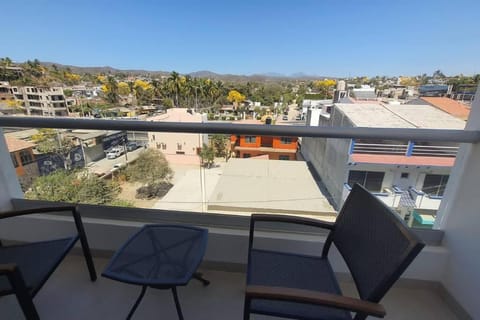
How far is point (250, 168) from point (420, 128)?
1.17 m

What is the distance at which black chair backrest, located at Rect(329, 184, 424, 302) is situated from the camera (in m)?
0.78

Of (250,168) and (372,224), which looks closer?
(372,224)

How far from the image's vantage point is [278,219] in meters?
1.29

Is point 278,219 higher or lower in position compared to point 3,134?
lower

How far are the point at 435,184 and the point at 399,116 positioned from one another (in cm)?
58

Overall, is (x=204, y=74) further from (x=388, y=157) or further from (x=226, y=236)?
(x=388, y=157)

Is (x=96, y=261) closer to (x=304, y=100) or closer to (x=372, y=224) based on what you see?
(x=372, y=224)

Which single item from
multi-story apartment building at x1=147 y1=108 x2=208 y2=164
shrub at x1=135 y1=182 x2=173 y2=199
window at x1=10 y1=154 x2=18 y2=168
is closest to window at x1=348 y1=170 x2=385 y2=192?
multi-story apartment building at x1=147 y1=108 x2=208 y2=164

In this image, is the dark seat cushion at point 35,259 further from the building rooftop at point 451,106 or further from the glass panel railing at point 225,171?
the building rooftop at point 451,106

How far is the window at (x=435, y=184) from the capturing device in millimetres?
1476

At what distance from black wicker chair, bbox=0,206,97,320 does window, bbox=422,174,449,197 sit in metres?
2.44

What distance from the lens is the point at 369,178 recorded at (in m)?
1.47

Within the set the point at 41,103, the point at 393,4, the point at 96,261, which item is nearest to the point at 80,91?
the point at 41,103

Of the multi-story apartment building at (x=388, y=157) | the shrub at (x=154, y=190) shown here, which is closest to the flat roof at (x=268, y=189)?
the multi-story apartment building at (x=388, y=157)
